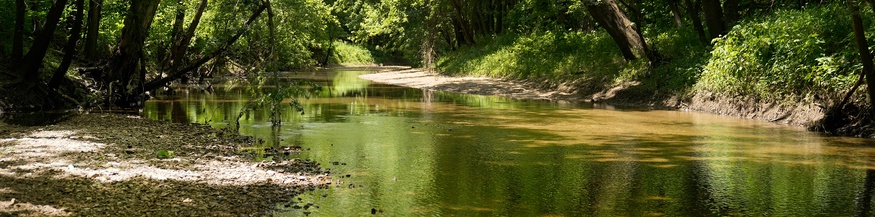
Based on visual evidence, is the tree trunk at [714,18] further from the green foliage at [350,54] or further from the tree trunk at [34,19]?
the green foliage at [350,54]

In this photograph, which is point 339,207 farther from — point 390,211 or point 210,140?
point 210,140

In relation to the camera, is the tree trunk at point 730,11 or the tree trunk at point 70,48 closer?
the tree trunk at point 70,48

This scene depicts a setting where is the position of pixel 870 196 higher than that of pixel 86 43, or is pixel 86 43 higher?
pixel 86 43

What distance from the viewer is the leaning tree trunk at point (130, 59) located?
15609 millimetres

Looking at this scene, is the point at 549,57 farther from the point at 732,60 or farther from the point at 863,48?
the point at 863,48

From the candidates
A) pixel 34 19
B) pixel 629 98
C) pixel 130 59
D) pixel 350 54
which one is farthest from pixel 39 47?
pixel 350 54

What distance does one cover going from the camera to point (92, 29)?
669 inches

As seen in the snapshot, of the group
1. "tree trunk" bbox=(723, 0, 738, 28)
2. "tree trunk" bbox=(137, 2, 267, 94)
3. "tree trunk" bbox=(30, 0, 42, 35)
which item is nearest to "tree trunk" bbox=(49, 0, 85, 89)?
"tree trunk" bbox=(30, 0, 42, 35)

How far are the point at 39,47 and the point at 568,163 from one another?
1069 centimetres

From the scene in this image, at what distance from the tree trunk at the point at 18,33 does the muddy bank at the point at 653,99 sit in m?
12.6

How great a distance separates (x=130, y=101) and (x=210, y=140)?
727 centimetres

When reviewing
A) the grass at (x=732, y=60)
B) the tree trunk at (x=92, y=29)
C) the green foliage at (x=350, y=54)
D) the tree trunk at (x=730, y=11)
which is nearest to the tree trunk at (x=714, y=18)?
the grass at (x=732, y=60)

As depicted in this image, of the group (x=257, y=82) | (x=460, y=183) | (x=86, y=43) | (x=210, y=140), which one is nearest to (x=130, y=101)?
(x=86, y=43)

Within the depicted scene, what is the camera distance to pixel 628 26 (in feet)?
68.5
